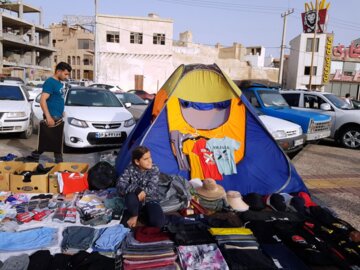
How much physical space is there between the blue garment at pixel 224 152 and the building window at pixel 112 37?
85.4 feet

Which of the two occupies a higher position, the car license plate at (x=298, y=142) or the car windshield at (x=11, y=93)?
the car windshield at (x=11, y=93)

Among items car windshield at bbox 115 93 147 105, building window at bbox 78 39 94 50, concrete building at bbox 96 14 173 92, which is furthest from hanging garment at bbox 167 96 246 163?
building window at bbox 78 39 94 50

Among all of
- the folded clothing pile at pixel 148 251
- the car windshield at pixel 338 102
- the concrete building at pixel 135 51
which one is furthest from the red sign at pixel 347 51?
the folded clothing pile at pixel 148 251

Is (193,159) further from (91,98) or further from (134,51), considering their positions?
(134,51)

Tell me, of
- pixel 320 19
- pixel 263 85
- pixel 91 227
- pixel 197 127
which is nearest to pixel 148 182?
pixel 91 227

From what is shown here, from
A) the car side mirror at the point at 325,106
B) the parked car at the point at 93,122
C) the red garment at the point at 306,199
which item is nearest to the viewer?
the red garment at the point at 306,199

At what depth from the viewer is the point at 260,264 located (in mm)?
2691

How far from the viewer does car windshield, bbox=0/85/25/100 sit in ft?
27.6

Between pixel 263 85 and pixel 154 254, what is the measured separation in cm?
700

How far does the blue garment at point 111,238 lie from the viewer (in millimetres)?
3027

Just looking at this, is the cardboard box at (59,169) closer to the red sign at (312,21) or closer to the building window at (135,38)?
the building window at (135,38)

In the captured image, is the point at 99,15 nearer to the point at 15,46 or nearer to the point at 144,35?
the point at 144,35

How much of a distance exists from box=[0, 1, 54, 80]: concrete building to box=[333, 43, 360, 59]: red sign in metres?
34.4

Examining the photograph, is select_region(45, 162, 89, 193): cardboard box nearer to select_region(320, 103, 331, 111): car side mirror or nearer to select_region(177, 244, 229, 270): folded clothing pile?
select_region(177, 244, 229, 270): folded clothing pile
